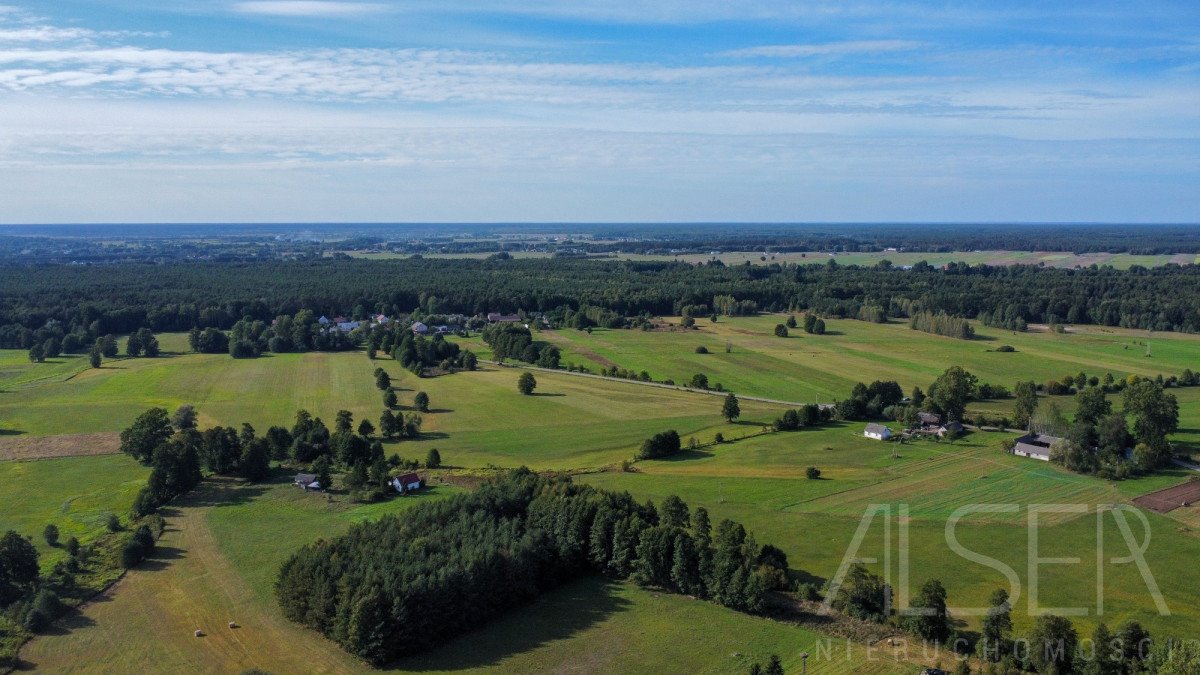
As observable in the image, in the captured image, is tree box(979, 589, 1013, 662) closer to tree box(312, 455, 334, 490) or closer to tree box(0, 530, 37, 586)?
tree box(312, 455, 334, 490)

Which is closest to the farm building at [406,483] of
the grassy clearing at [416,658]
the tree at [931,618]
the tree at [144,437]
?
the grassy clearing at [416,658]

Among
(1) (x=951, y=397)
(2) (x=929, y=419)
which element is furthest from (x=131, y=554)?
(1) (x=951, y=397)

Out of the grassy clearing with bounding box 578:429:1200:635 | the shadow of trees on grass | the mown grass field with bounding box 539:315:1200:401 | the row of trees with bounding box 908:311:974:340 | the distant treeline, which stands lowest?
the shadow of trees on grass

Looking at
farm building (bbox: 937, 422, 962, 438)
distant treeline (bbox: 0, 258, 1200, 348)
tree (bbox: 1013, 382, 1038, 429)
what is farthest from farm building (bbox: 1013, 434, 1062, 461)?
distant treeline (bbox: 0, 258, 1200, 348)

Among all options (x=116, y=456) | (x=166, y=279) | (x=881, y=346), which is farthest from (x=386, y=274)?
(x=116, y=456)

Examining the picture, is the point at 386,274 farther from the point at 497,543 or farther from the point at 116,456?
the point at 497,543

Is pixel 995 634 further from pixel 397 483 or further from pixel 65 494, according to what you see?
pixel 65 494
